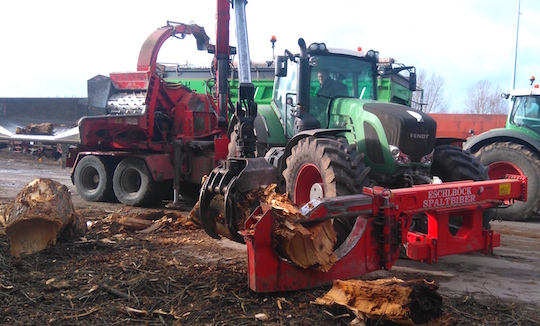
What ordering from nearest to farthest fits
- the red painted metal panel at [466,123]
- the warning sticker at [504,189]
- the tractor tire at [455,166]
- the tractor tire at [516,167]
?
the warning sticker at [504,189]
the tractor tire at [455,166]
the tractor tire at [516,167]
the red painted metal panel at [466,123]

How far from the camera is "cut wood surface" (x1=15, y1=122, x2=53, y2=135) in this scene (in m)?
11.6

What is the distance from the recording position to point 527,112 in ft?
30.2

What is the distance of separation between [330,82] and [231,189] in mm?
2718

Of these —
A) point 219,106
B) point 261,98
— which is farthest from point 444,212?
point 261,98

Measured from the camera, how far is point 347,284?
3.73m

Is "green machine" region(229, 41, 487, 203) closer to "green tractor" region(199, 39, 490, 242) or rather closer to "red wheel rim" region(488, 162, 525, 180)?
"green tractor" region(199, 39, 490, 242)

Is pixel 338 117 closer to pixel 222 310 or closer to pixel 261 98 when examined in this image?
pixel 222 310

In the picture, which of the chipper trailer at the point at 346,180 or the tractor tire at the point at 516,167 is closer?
the chipper trailer at the point at 346,180

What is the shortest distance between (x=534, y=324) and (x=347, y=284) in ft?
4.87

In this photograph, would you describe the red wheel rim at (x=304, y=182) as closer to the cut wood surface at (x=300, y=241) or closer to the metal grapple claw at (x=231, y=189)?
the metal grapple claw at (x=231, y=189)

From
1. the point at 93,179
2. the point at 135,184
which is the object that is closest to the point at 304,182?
the point at 135,184

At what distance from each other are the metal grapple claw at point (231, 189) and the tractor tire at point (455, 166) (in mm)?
2427

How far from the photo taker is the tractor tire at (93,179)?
10.2 meters

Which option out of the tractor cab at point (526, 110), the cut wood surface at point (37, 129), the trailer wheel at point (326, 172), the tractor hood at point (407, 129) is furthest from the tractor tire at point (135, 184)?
the tractor cab at point (526, 110)
